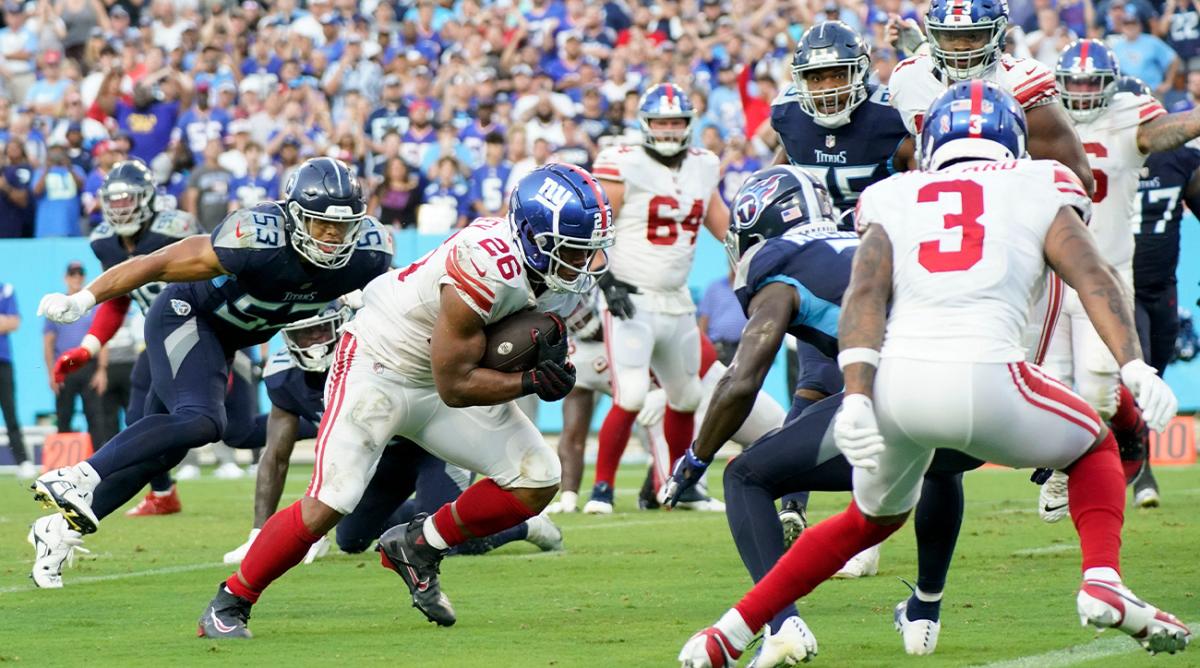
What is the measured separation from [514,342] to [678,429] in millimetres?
4041

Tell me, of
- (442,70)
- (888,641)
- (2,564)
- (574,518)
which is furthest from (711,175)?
(442,70)

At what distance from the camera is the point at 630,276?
9.12 meters

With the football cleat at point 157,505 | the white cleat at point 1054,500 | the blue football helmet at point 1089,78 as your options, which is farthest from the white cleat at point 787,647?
the football cleat at point 157,505

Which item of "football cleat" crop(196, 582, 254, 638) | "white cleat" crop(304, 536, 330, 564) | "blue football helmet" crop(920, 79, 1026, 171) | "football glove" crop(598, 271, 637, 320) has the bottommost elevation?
"white cleat" crop(304, 536, 330, 564)

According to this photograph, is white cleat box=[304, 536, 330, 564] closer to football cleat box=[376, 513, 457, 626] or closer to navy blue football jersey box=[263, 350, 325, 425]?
navy blue football jersey box=[263, 350, 325, 425]

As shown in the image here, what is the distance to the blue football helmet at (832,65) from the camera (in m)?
6.42

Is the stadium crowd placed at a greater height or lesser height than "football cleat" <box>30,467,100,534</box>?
lesser

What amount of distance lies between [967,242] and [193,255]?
10.2 ft

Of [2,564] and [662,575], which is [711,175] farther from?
[2,564]

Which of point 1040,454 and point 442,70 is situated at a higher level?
point 1040,454

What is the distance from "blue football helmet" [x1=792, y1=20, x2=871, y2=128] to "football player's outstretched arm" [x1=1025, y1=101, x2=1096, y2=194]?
771mm

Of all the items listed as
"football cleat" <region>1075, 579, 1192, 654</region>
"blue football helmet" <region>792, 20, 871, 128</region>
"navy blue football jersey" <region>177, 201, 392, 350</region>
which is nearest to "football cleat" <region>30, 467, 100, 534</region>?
"navy blue football jersey" <region>177, 201, 392, 350</region>

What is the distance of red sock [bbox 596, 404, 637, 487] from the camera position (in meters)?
9.18

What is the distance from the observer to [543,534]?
7.16 meters
